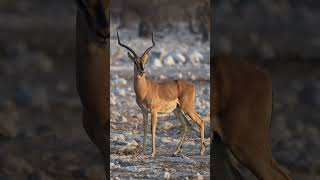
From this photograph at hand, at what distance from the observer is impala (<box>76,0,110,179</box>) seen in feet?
9.93

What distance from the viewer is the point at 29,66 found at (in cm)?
305

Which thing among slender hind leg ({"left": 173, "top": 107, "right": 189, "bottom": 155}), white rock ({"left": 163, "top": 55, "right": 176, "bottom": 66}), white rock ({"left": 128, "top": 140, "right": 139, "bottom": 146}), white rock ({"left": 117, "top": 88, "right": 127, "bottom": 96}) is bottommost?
white rock ({"left": 128, "top": 140, "right": 139, "bottom": 146})

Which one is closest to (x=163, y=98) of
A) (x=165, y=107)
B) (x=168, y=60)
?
(x=165, y=107)

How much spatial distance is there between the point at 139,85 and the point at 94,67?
0.21 meters

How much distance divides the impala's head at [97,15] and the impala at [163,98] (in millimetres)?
95

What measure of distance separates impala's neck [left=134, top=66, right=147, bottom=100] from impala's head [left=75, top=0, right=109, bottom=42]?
0.64 ft

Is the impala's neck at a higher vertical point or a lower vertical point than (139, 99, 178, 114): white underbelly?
higher

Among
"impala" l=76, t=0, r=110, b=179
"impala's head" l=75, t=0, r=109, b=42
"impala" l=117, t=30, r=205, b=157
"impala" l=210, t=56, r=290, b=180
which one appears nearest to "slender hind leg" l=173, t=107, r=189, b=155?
"impala" l=117, t=30, r=205, b=157

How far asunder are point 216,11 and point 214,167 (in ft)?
2.01

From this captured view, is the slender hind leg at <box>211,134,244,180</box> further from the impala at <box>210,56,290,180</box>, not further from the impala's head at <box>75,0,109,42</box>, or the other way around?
the impala's head at <box>75,0,109,42</box>

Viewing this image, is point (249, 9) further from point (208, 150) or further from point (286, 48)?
point (208, 150)

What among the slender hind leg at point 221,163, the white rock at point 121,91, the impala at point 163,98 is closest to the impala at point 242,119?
the slender hind leg at point 221,163

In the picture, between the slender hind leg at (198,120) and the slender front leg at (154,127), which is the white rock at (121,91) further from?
the slender hind leg at (198,120)

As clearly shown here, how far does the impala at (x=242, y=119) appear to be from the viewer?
305 cm
